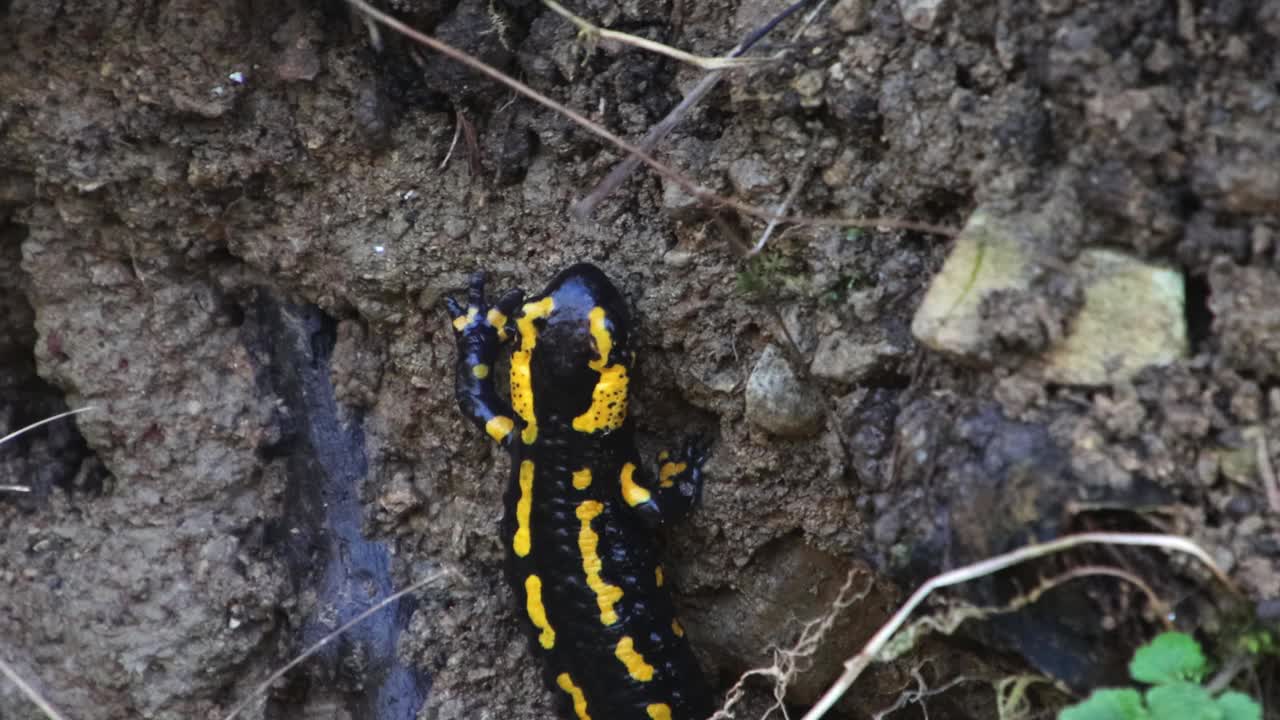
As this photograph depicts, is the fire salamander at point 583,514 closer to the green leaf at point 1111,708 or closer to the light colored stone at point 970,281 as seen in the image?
the light colored stone at point 970,281

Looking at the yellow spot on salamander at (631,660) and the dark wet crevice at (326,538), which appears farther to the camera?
the dark wet crevice at (326,538)

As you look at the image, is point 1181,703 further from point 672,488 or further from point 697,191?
point 672,488

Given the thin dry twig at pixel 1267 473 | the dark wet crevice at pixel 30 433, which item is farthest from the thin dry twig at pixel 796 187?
the dark wet crevice at pixel 30 433

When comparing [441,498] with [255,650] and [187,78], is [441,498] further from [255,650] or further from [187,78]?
[187,78]

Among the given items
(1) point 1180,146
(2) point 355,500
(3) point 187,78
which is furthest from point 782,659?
(3) point 187,78

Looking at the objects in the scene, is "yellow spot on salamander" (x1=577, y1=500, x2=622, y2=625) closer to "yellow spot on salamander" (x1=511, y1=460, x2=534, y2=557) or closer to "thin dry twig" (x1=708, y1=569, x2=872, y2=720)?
"yellow spot on salamander" (x1=511, y1=460, x2=534, y2=557)

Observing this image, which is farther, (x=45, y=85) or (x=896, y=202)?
(x=45, y=85)

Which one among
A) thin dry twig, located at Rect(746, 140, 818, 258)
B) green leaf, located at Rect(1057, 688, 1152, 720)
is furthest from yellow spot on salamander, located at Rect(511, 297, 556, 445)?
green leaf, located at Rect(1057, 688, 1152, 720)
